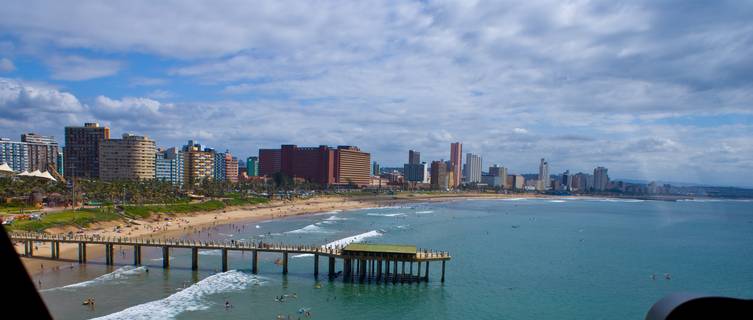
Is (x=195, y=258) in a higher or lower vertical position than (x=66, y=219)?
lower

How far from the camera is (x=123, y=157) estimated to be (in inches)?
6949

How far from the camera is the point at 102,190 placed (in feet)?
347

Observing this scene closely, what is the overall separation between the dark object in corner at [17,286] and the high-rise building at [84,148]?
21195 cm

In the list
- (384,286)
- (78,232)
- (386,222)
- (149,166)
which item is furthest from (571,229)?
(149,166)

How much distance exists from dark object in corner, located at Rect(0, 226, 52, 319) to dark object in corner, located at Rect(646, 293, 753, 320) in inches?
202

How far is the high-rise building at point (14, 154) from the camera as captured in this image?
180 m

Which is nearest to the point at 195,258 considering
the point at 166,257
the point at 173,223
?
the point at 166,257

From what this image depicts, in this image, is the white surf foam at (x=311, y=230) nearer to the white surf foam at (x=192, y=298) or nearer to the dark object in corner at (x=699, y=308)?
the white surf foam at (x=192, y=298)

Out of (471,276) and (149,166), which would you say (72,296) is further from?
(149,166)

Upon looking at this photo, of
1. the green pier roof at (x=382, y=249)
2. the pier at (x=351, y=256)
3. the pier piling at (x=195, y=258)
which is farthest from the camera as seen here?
the pier piling at (x=195, y=258)

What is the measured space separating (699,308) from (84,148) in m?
218

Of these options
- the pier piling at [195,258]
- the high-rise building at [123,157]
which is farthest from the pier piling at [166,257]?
the high-rise building at [123,157]

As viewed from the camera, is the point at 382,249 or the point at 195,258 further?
the point at 195,258

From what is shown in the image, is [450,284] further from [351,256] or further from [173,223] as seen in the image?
[173,223]
